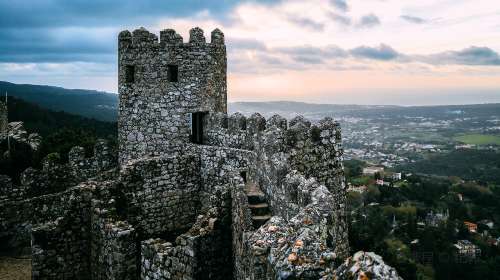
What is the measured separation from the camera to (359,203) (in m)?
58.0

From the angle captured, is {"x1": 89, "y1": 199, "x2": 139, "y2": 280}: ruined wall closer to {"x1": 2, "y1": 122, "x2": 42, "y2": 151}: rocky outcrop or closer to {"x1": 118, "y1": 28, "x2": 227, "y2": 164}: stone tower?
{"x1": 118, "y1": 28, "x2": 227, "y2": 164}: stone tower

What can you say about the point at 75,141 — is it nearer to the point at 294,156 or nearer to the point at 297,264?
the point at 294,156

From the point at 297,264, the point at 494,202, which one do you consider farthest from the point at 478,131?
the point at 297,264

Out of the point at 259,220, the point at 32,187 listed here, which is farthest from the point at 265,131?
the point at 32,187

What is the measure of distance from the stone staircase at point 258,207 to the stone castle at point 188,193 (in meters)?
0.03

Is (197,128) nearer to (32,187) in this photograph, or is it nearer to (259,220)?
(32,187)

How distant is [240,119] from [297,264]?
805cm

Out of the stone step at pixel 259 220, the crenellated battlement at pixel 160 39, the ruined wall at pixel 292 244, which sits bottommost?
the stone step at pixel 259 220

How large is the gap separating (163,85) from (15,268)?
18.2 ft

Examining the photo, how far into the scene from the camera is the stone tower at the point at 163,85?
475 inches

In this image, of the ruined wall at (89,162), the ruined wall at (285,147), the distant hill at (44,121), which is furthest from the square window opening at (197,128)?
the distant hill at (44,121)

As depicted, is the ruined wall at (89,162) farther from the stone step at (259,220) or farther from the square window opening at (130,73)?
the stone step at (259,220)

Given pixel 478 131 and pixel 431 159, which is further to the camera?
pixel 478 131

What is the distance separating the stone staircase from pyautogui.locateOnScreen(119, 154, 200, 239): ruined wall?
119 inches
